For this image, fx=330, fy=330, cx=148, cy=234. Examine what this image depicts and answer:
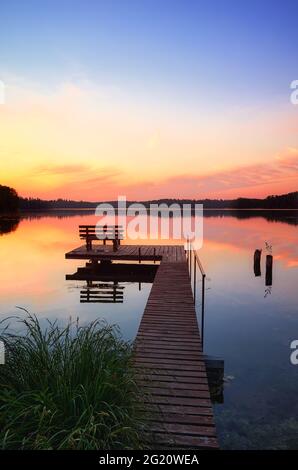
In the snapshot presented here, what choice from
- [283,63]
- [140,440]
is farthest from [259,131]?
[140,440]

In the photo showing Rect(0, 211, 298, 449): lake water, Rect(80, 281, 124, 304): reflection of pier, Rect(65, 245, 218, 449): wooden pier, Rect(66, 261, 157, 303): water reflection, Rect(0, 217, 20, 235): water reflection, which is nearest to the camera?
Rect(65, 245, 218, 449): wooden pier

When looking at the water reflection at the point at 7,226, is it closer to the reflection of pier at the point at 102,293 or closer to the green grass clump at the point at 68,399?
the reflection of pier at the point at 102,293

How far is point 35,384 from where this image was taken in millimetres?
3877

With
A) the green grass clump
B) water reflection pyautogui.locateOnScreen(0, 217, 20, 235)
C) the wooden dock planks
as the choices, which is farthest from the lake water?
water reflection pyautogui.locateOnScreen(0, 217, 20, 235)

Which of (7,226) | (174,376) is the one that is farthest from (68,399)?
(7,226)

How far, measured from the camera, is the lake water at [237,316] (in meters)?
6.54

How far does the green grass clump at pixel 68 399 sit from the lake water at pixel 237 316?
3.15m

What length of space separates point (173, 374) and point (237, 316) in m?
8.59

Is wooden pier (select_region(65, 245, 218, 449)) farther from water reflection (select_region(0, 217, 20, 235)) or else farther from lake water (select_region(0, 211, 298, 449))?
water reflection (select_region(0, 217, 20, 235))

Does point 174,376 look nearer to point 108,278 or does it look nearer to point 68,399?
point 68,399

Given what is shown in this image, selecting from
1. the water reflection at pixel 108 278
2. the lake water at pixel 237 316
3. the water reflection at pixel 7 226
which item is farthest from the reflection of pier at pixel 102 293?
the water reflection at pixel 7 226

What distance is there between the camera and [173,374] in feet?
19.1

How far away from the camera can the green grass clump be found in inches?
126

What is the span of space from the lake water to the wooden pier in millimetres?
1402
